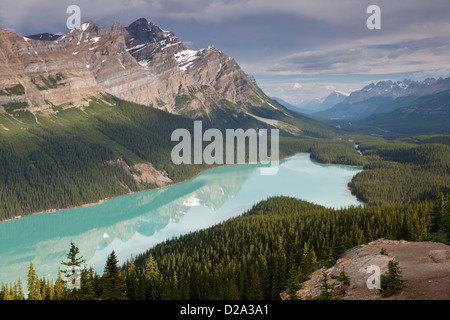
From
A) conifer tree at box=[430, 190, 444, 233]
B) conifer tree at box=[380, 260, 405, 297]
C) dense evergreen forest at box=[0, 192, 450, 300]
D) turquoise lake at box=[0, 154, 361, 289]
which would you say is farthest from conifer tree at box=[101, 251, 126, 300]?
conifer tree at box=[430, 190, 444, 233]

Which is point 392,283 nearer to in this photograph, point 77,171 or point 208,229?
point 208,229

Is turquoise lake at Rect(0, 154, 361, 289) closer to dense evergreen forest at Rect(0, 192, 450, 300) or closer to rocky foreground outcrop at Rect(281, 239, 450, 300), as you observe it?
dense evergreen forest at Rect(0, 192, 450, 300)

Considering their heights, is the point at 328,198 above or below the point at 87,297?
above

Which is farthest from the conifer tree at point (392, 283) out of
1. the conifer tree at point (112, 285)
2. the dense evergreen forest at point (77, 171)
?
the dense evergreen forest at point (77, 171)

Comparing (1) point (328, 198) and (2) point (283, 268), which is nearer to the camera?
(2) point (283, 268)

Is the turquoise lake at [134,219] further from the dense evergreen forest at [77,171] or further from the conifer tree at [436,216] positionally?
the conifer tree at [436,216]
